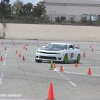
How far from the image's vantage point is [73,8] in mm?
102688

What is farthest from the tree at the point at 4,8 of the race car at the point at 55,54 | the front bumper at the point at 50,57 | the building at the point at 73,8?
the front bumper at the point at 50,57

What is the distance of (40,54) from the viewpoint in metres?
24.3

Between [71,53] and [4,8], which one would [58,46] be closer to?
[71,53]

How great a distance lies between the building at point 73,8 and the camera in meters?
101

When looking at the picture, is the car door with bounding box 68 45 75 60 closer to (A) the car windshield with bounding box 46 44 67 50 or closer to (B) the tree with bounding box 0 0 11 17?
(A) the car windshield with bounding box 46 44 67 50

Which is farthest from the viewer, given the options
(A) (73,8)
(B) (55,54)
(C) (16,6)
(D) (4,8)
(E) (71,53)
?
(C) (16,6)

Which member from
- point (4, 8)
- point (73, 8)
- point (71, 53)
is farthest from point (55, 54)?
point (73, 8)

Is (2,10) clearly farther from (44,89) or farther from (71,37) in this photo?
(44,89)

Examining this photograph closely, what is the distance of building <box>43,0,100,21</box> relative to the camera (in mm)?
100938

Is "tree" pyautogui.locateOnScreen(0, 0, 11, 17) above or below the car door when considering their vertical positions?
above

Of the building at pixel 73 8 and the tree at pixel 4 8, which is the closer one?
the tree at pixel 4 8

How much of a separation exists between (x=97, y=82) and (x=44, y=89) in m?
3.15

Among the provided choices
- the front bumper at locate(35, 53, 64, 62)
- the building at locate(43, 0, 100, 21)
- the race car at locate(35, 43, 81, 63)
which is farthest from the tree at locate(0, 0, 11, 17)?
the front bumper at locate(35, 53, 64, 62)

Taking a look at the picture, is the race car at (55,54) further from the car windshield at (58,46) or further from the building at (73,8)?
the building at (73,8)
